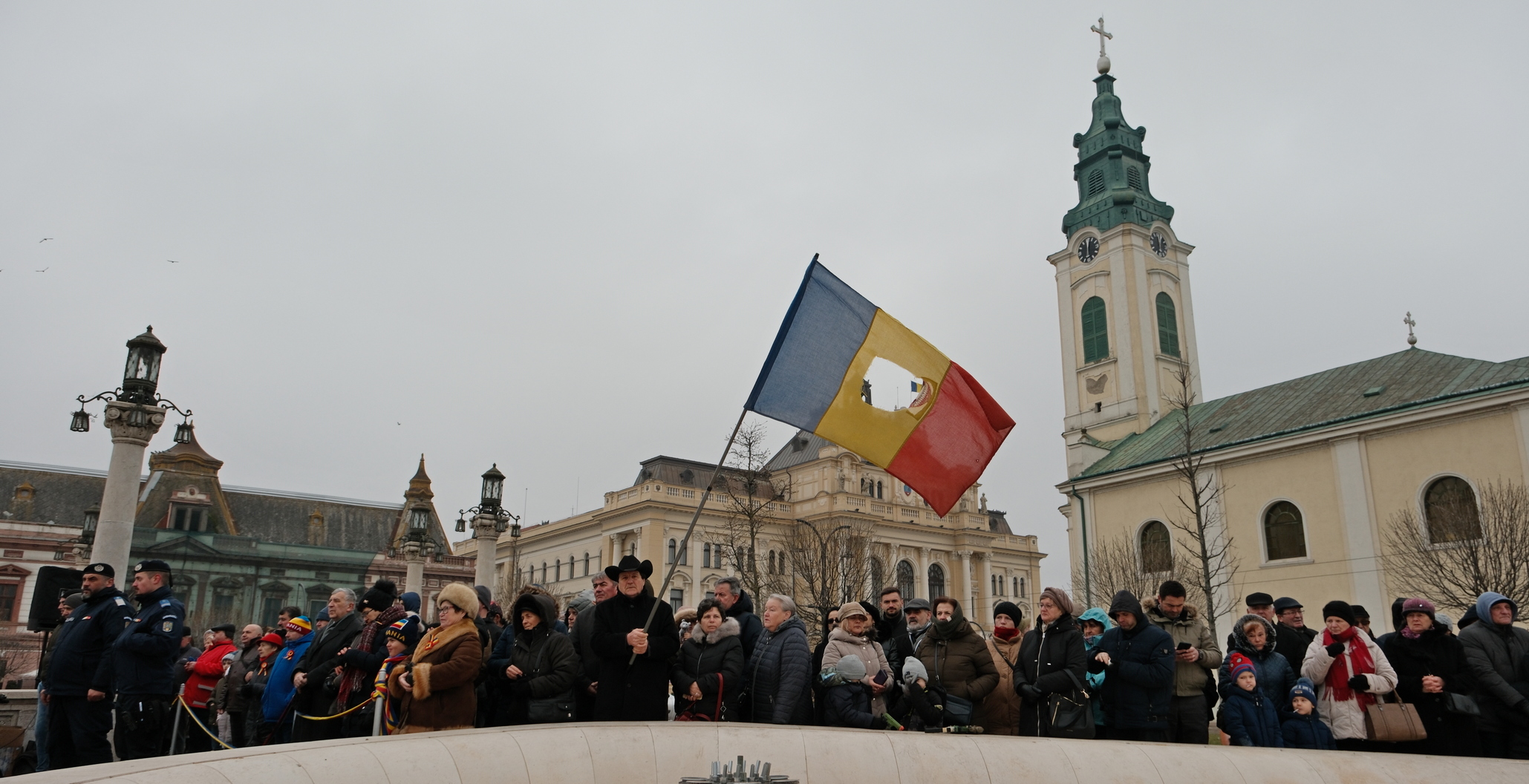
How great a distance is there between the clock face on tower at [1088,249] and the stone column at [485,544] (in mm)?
33904

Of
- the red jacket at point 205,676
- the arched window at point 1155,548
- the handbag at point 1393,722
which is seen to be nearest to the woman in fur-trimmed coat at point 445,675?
the red jacket at point 205,676

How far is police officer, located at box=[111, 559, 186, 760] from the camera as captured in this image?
25.0ft

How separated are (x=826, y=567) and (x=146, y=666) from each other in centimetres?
3376

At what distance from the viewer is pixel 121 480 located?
50.6ft

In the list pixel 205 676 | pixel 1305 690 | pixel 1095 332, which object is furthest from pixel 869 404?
pixel 1095 332

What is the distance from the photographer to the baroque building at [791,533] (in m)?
64.2

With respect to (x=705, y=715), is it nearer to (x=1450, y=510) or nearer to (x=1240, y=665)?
(x=1240, y=665)

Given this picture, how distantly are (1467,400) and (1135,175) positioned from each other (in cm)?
2591

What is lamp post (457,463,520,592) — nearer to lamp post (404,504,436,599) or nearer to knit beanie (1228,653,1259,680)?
lamp post (404,504,436,599)

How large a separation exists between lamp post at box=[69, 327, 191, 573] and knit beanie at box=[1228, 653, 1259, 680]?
1552 cm

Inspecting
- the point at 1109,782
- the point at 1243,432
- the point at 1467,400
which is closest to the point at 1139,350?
the point at 1243,432

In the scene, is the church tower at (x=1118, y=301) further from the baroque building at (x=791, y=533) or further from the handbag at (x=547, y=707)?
the handbag at (x=547, y=707)

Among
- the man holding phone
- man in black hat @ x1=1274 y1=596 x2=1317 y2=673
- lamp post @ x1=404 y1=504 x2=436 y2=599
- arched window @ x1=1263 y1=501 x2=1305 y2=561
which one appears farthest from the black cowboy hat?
arched window @ x1=1263 y1=501 x2=1305 y2=561

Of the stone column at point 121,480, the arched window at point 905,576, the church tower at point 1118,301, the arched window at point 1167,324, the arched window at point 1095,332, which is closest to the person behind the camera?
the stone column at point 121,480
